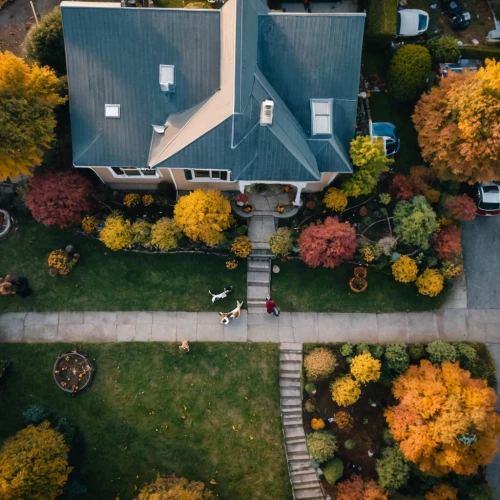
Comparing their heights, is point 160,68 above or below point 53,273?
above

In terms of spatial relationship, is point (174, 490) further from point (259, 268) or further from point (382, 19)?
point (382, 19)

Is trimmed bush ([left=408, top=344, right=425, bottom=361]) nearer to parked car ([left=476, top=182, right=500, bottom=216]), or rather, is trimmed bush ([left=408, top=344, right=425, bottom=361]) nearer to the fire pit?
parked car ([left=476, top=182, right=500, bottom=216])

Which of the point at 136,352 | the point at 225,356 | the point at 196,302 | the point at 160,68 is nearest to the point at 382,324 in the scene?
the point at 225,356

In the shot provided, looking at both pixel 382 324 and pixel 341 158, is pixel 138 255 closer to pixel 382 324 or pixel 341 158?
pixel 341 158

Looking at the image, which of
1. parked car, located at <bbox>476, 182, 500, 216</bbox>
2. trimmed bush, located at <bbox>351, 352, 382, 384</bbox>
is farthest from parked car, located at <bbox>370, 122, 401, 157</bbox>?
trimmed bush, located at <bbox>351, 352, 382, 384</bbox>

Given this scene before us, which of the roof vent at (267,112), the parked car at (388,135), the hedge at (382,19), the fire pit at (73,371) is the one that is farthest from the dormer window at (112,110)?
the hedge at (382,19)

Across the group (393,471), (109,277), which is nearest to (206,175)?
(109,277)

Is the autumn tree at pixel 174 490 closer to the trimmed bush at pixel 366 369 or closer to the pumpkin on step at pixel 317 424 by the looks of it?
the pumpkin on step at pixel 317 424
